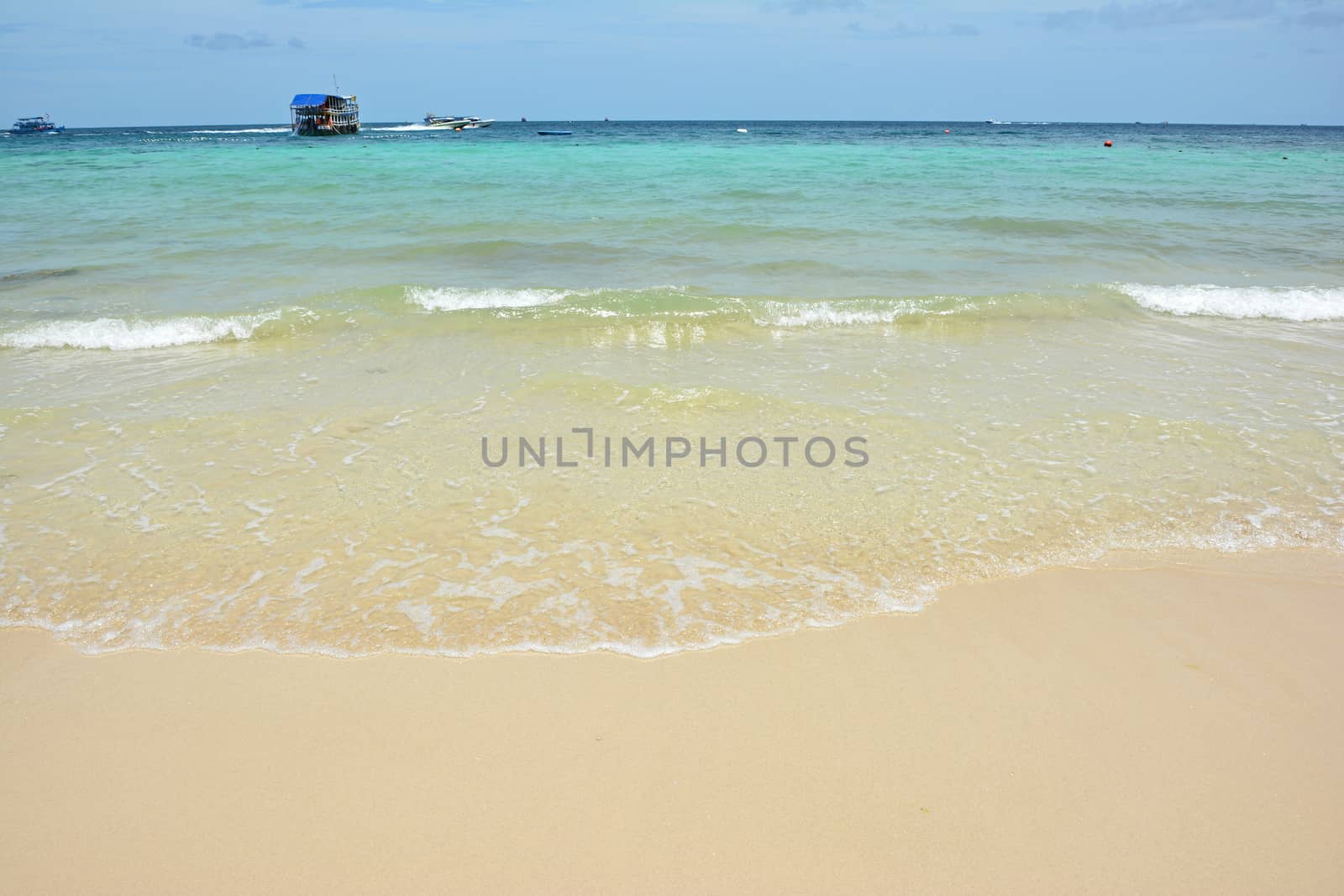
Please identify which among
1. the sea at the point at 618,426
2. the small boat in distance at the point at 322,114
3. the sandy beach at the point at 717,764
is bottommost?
the sandy beach at the point at 717,764

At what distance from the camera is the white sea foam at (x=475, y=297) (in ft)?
32.5

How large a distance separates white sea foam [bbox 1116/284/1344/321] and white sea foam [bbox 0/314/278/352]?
37.3ft

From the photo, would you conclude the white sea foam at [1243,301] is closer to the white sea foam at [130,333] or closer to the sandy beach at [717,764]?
the sandy beach at [717,764]

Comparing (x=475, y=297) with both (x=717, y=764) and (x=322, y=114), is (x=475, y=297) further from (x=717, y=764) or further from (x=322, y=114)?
(x=322, y=114)

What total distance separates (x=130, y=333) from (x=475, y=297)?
386cm

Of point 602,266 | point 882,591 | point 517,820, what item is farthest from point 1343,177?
point 517,820

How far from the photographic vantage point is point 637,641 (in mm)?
3525

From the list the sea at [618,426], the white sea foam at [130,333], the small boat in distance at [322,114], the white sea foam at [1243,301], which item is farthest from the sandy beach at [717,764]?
the small boat in distance at [322,114]

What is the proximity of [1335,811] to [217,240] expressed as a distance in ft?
54.4

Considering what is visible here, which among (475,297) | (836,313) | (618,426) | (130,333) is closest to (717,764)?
(618,426)

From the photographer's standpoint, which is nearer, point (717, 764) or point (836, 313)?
point (717, 764)

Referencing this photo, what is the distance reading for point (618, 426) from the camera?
617 centimetres

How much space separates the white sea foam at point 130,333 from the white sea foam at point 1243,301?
447 inches

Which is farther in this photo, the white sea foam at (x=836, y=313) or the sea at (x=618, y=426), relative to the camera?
the white sea foam at (x=836, y=313)
